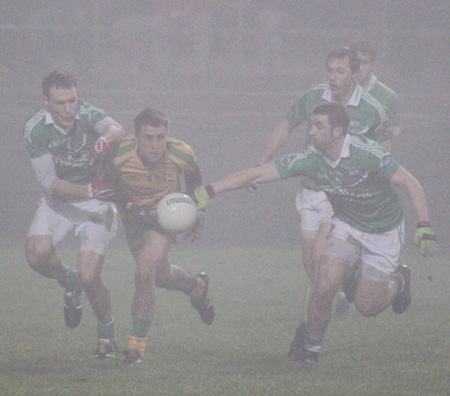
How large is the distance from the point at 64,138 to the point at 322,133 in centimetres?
182

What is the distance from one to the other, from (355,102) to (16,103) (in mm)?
15989

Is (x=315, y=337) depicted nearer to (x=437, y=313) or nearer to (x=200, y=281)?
(x=200, y=281)

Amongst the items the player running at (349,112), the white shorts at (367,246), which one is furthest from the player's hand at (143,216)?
the player running at (349,112)

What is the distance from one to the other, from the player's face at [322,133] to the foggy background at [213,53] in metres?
15.0

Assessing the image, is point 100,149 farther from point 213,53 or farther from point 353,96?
point 213,53

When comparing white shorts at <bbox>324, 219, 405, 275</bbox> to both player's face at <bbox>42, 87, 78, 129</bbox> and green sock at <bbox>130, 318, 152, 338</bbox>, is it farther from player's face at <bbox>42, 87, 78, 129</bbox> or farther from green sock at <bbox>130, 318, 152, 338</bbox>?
player's face at <bbox>42, 87, 78, 129</bbox>

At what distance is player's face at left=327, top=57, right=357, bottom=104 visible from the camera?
7879mm

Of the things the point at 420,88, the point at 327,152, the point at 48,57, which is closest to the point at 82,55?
the point at 48,57

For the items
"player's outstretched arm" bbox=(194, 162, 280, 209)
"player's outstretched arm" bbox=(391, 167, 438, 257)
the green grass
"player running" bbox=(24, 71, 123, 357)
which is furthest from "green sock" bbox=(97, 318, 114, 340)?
"player's outstretched arm" bbox=(391, 167, 438, 257)

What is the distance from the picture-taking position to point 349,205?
716 centimetres

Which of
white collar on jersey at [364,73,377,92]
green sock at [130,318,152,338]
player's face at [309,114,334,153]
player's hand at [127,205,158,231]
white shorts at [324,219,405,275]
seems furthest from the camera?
white collar on jersey at [364,73,377,92]

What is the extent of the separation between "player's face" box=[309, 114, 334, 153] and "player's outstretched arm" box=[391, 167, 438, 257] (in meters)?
0.50

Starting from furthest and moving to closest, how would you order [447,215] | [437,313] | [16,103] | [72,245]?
1. [16,103]
2. [447,215]
3. [72,245]
4. [437,313]

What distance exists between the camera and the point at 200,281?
8086 mm
